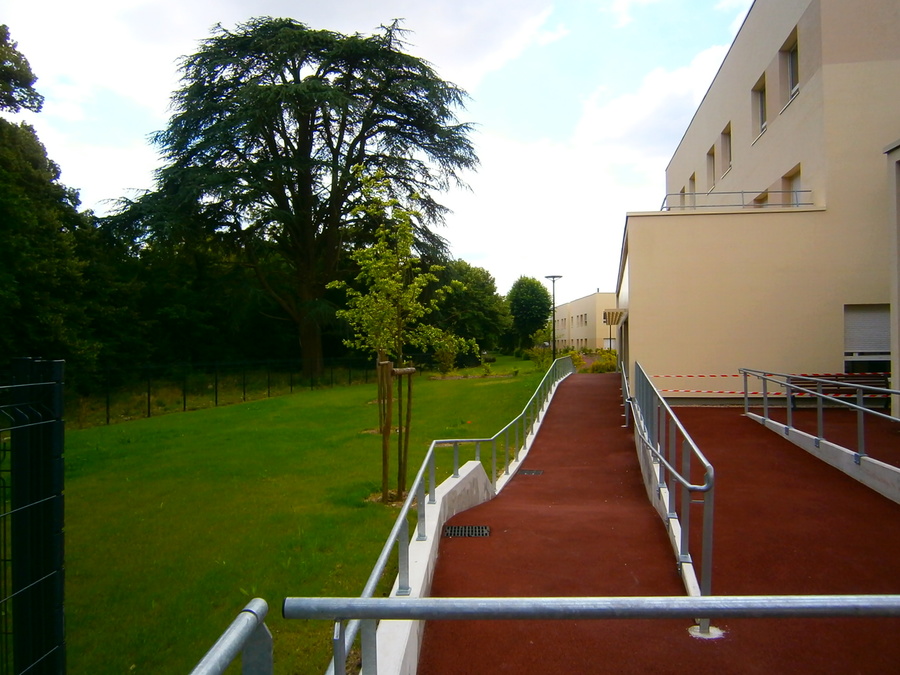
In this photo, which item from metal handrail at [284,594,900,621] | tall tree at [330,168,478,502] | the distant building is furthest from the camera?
the distant building

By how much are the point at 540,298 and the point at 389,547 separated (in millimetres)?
74015

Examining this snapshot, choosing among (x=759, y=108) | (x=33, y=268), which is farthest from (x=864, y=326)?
(x=33, y=268)

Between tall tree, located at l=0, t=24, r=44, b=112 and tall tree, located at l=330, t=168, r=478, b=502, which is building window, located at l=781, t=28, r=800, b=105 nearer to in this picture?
tall tree, located at l=330, t=168, r=478, b=502

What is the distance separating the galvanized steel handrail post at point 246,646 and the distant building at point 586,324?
6348 centimetres

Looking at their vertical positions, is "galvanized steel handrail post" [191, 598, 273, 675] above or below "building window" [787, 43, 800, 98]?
below

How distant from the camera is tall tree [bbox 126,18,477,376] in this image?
27.9m

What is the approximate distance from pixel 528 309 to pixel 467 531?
69897 mm

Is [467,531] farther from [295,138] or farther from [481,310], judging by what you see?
[481,310]

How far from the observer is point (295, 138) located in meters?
32.8

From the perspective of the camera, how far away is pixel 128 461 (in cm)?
1300

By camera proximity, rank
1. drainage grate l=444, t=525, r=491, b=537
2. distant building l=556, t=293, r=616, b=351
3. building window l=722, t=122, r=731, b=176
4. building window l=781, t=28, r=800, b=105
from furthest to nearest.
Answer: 1. distant building l=556, t=293, r=616, b=351
2. building window l=722, t=122, r=731, b=176
3. building window l=781, t=28, r=800, b=105
4. drainage grate l=444, t=525, r=491, b=537

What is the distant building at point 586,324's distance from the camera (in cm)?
7419

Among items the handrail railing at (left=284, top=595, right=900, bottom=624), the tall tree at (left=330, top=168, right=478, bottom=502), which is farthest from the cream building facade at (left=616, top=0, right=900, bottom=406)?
the handrail railing at (left=284, top=595, right=900, bottom=624)

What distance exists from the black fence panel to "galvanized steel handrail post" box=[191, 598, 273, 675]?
6.34ft
